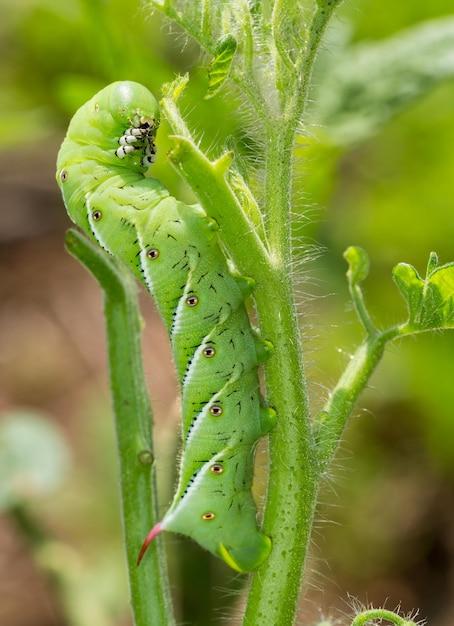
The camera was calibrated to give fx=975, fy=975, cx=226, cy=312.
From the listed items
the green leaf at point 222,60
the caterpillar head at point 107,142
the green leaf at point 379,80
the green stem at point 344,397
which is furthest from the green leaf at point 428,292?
the green leaf at point 379,80

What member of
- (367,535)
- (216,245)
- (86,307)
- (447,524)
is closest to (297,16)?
(216,245)

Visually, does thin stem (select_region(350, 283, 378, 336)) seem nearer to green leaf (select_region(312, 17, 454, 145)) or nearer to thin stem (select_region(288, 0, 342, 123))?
thin stem (select_region(288, 0, 342, 123))

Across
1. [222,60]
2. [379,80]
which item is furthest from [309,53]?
[379,80]

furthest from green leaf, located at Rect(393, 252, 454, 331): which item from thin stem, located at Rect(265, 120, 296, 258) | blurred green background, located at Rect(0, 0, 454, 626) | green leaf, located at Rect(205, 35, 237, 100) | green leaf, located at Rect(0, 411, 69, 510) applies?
green leaf, located at Rect(0, 411, 69, 510)

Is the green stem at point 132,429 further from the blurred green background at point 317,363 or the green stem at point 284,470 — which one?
the blurred green background at point 317,363

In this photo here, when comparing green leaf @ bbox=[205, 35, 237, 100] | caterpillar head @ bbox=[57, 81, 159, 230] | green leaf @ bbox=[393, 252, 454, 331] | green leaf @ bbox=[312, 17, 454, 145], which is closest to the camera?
green leaf @ bbox=[205, 35, 237, 100]
